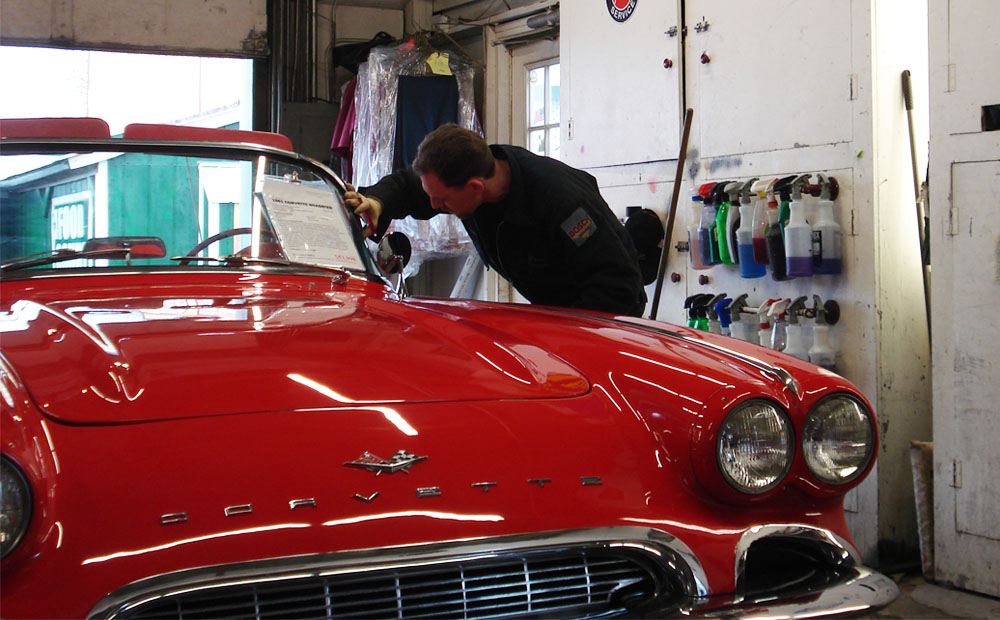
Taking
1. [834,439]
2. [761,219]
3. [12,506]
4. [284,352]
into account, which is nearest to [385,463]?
[284,352]

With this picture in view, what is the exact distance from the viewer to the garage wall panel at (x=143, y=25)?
18.6 ft

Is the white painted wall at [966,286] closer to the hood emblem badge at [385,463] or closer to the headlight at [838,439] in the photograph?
the headlight at [838,439]

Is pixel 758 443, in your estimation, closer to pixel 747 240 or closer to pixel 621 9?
pixel 747 240

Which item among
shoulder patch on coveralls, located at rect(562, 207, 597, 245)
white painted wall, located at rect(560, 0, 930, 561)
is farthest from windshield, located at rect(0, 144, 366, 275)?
white painted wall, located at rect(560, 0, 930, 561)

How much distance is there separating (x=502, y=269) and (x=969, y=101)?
1.75 meters

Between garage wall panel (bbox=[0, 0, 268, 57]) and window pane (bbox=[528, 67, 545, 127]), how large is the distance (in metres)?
1.87

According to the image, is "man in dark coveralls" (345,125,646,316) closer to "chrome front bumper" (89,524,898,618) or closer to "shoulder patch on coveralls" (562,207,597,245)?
"shoulder patch on coveralls" (562,207,597,245)

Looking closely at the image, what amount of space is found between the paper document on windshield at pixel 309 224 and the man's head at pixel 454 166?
0.36 metres

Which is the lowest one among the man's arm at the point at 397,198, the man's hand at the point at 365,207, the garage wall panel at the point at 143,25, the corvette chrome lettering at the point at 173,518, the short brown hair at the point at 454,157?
the corvette chrome lettering at the point at 173,518

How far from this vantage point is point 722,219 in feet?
12.5

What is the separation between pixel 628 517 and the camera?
4.27 feet

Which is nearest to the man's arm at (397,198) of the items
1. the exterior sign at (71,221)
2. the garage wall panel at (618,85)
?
the exterior sign at (71,221)

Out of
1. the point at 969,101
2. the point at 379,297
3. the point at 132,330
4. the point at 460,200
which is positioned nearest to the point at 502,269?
the point at 460,200

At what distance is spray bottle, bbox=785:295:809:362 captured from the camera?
3.59m
